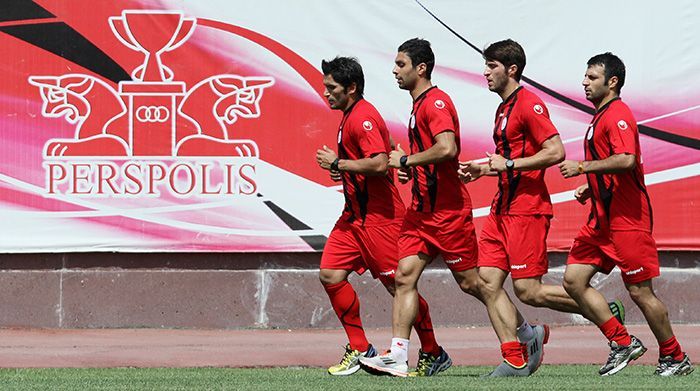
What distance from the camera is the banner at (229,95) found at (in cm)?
1484

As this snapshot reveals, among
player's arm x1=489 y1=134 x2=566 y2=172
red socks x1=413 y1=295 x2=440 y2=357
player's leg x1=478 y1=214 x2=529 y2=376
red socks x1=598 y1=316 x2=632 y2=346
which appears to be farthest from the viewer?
red socks x1=413 y1=295 x2=440 y2=357

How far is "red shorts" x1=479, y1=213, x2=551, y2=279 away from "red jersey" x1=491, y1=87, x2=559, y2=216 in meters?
0.07

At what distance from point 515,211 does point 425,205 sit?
622 mm

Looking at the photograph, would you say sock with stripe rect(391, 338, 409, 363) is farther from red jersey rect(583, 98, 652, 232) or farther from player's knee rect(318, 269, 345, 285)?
red jersey rect(583, 98, 652, 232)

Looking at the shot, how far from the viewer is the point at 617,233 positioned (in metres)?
10.4

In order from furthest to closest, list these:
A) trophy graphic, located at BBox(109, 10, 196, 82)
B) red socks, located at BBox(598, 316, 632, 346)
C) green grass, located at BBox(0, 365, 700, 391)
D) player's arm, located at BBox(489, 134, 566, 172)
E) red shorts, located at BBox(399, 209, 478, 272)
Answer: trophy graphic, located at BBox(109, 10, 196, 82)
red socks, located at BBox(598, 316, 632, 346)
red shorts, located at BBox(399, 209, 478, 272)
player's arm, located at BBox(489, 134, 566, 172)
green grass, located at BBox(0, 365, 700, 391)

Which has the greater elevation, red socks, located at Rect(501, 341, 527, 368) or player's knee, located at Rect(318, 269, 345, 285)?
player's knee, located at Rect(318, 269, 345, 285)

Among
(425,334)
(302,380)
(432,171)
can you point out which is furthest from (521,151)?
(302,380)

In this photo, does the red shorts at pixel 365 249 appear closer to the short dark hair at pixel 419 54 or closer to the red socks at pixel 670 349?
the short dark hair at pixel 419 54

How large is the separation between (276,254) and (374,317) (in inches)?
46.8

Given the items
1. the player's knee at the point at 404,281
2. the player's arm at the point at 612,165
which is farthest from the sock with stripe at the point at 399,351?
the player's arm at the point at 612,165

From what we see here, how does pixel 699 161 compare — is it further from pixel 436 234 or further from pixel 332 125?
pixel 436 234

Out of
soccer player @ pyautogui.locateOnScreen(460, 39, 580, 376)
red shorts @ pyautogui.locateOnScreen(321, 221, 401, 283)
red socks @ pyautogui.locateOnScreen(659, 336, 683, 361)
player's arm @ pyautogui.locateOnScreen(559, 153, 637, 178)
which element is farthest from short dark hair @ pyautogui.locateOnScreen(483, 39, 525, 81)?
red socks @ pyautogui.locateOnScreen(659, 336, 683, 361)

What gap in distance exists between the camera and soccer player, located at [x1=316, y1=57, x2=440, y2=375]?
10.6 m
